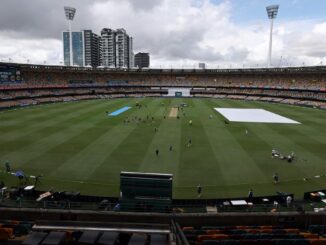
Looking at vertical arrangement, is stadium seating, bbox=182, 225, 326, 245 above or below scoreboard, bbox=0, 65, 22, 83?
below

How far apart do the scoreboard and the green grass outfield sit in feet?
122

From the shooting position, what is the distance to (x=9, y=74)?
81.2 metres

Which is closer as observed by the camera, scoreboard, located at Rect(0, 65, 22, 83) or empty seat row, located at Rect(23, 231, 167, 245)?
empty seat row, located at Rect(23, 231, 167, 245)

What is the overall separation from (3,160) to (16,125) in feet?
65.6

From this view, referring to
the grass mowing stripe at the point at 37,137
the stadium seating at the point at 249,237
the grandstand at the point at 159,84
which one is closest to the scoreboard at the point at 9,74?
the grandstand at the point at 159,84

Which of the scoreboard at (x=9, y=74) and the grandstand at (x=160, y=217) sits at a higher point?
the scoreboard at (x=9, y=74)

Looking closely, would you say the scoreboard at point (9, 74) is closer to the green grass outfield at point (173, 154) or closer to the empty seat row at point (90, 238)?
the green grass outfield at point (173, 154)

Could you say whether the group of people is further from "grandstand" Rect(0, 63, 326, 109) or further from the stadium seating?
"grandstand" Rect(0, 63, 326, 109)

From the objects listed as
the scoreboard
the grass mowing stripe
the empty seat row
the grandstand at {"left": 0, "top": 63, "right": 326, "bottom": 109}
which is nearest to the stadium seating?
the empty seat row

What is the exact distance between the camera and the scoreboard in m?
78.6

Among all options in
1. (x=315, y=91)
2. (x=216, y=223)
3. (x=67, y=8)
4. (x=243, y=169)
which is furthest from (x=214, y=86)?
(x=216, y=223)

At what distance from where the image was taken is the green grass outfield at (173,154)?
926 inches

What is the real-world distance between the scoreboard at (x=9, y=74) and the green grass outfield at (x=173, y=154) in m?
37.1

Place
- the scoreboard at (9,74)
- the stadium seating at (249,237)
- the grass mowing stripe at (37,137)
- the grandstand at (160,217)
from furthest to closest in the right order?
the scoreboard at (9,74) → the grass mowing stripe at (37,137) → the stadium seating at (249,237) → the grandstand at (160,217)
